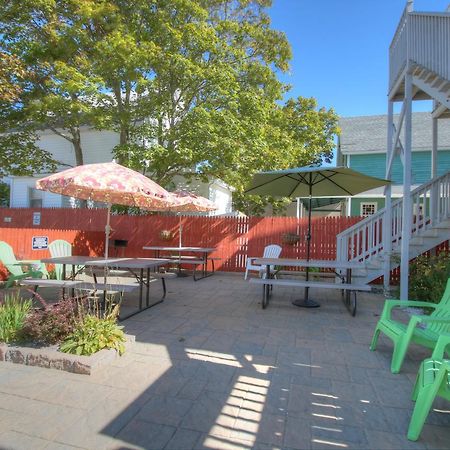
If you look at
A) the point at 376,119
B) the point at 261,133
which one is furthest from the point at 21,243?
the point at 376,119

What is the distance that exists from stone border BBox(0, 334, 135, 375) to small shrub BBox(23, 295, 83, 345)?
0.40 ft

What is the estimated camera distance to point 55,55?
11289 mm

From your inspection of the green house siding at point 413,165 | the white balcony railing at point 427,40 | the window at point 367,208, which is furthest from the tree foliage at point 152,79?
the green house siding at point 413,165

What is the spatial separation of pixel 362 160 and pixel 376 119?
4957 mm

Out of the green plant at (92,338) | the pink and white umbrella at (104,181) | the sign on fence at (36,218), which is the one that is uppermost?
the pink and white umbrella at (104,181)

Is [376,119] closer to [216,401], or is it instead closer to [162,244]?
[162,244]

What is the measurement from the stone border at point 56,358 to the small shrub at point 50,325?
0.40 ft

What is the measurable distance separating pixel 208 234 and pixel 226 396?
8336mm

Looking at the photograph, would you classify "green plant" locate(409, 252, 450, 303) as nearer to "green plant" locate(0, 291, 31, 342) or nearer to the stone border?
the stone border

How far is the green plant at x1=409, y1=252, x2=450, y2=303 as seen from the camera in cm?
642

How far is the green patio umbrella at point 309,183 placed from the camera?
236 inches

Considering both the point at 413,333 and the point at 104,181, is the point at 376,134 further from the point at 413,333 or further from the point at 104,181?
the point at 104,181

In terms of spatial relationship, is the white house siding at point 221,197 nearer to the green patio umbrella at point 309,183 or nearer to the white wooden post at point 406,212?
the green patio umbrella at point 309,183

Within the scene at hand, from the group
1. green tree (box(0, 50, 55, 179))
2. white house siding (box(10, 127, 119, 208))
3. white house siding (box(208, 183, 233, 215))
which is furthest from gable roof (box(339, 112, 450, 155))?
green tree (box(0, 50, 55, 179))
